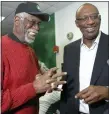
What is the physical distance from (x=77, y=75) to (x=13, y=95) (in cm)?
69

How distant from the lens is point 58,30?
4609 mm

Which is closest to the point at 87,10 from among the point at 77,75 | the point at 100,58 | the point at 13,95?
the point at 100,58

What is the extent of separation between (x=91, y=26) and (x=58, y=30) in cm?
291

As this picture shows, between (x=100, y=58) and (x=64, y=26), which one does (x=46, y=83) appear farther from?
(x=64, y=26)

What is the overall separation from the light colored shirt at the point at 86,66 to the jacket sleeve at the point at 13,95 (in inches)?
23.0

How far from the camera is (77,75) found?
1.72 metres

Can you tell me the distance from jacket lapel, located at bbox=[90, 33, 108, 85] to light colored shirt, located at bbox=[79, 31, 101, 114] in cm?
6

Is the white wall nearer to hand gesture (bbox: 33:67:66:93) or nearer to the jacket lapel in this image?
the jacket lapel

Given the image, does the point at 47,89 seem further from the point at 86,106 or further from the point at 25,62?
the point at 86,106

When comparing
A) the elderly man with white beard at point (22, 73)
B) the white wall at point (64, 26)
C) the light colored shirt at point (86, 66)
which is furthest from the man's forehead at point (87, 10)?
the white wall at point (64, 26)

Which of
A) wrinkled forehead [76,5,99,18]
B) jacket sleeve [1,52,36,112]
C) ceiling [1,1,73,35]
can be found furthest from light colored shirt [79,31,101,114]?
ceiling [1,1,73,35]

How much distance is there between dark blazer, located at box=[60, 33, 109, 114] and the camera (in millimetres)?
1569

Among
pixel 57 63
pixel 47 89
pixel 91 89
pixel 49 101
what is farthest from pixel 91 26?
pixel 57 63

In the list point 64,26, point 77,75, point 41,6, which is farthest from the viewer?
point 64,26
